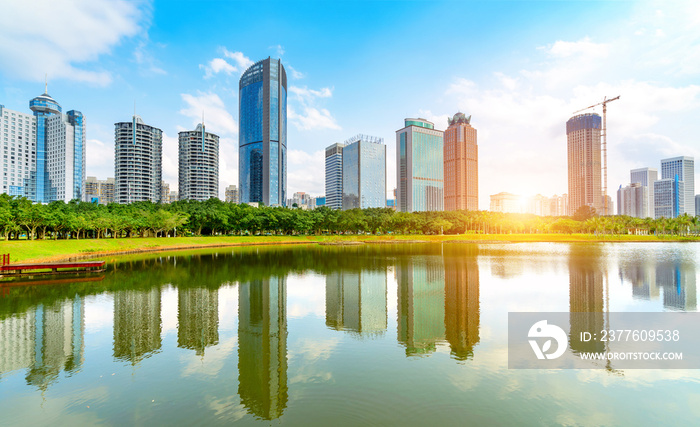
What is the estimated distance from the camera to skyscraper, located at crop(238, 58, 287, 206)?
615 ft

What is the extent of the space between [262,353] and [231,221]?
7771 centimetres

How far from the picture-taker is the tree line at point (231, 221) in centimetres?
5406

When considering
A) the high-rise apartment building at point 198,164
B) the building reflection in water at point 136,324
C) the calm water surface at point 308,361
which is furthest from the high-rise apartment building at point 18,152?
the building reflection in water at point 136,324

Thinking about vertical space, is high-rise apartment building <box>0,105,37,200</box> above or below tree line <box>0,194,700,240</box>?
above

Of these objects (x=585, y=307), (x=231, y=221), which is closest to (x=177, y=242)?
(x=231, y=221)

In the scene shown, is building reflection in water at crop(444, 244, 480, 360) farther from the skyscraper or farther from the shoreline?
the skyscraper

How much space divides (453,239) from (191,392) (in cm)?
8890

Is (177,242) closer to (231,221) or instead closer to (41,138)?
(231,221)

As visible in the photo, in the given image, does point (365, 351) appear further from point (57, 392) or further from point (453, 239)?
point (453, 239)

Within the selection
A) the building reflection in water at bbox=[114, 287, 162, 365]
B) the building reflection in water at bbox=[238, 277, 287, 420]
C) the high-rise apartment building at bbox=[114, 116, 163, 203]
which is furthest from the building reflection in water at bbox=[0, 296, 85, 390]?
the high-rise apartment building at bbox=[114, 116, 163, 203]

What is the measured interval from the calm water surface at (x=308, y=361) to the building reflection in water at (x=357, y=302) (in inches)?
6.9

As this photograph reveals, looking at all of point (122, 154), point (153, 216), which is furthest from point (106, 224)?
point (122, 154)

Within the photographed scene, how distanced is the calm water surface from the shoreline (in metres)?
19.9

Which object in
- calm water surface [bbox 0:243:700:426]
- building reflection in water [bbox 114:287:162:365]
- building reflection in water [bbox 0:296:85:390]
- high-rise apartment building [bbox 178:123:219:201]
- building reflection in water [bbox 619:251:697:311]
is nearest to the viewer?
calm water surface [bbox 0:243:700:426]
